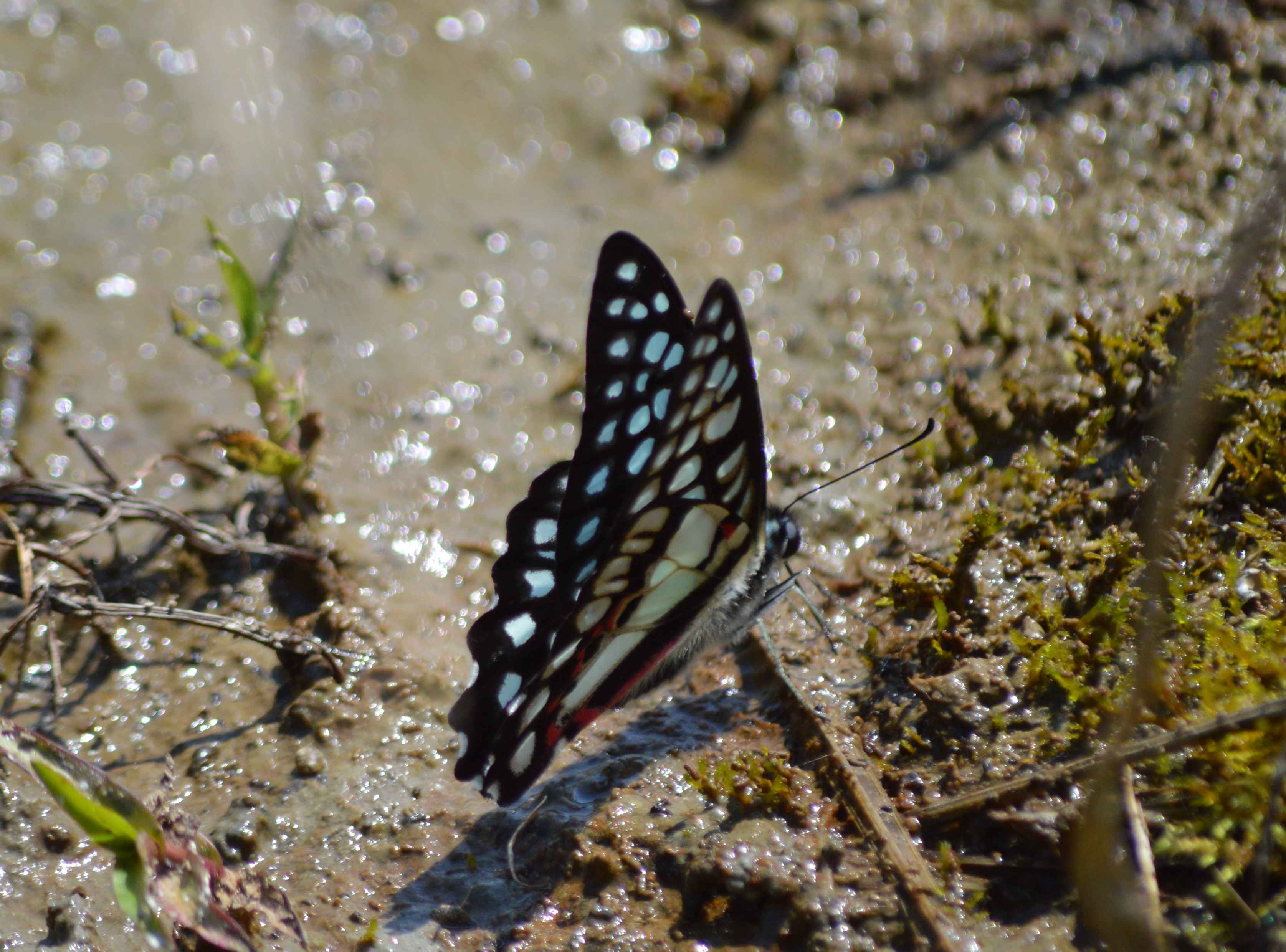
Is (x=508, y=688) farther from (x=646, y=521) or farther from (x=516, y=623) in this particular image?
(x=646, y=521)

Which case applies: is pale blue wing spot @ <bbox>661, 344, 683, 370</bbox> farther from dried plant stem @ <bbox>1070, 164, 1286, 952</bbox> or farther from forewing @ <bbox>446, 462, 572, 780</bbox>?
dried plant stem @ <bbox>1070, 164, 1286, 952</bbox>

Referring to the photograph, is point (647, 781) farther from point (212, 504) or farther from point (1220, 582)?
point (212, 504)

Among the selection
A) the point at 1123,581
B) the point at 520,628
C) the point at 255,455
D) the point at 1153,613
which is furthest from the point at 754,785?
the point at 255,455

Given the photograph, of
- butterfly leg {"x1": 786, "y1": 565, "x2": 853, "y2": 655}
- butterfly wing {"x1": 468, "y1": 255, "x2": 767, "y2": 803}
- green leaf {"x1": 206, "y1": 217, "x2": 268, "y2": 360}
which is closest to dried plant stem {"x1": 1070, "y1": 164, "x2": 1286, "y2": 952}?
butterfly leg {"x1": 786, "y1": 565, "x2": 853, "y2": 655}

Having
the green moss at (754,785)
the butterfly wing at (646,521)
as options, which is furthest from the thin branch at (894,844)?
the butterfly wing at (646,521)

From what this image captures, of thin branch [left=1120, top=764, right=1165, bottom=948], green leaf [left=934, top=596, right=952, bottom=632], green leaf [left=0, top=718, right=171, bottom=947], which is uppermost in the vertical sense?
green leaf [left=934, top=596, right=952, bottom=632]

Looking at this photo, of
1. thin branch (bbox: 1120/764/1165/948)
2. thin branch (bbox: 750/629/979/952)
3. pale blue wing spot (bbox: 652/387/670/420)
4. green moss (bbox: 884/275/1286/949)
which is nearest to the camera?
thin branch (bbox: 1120/764/1165/948)
